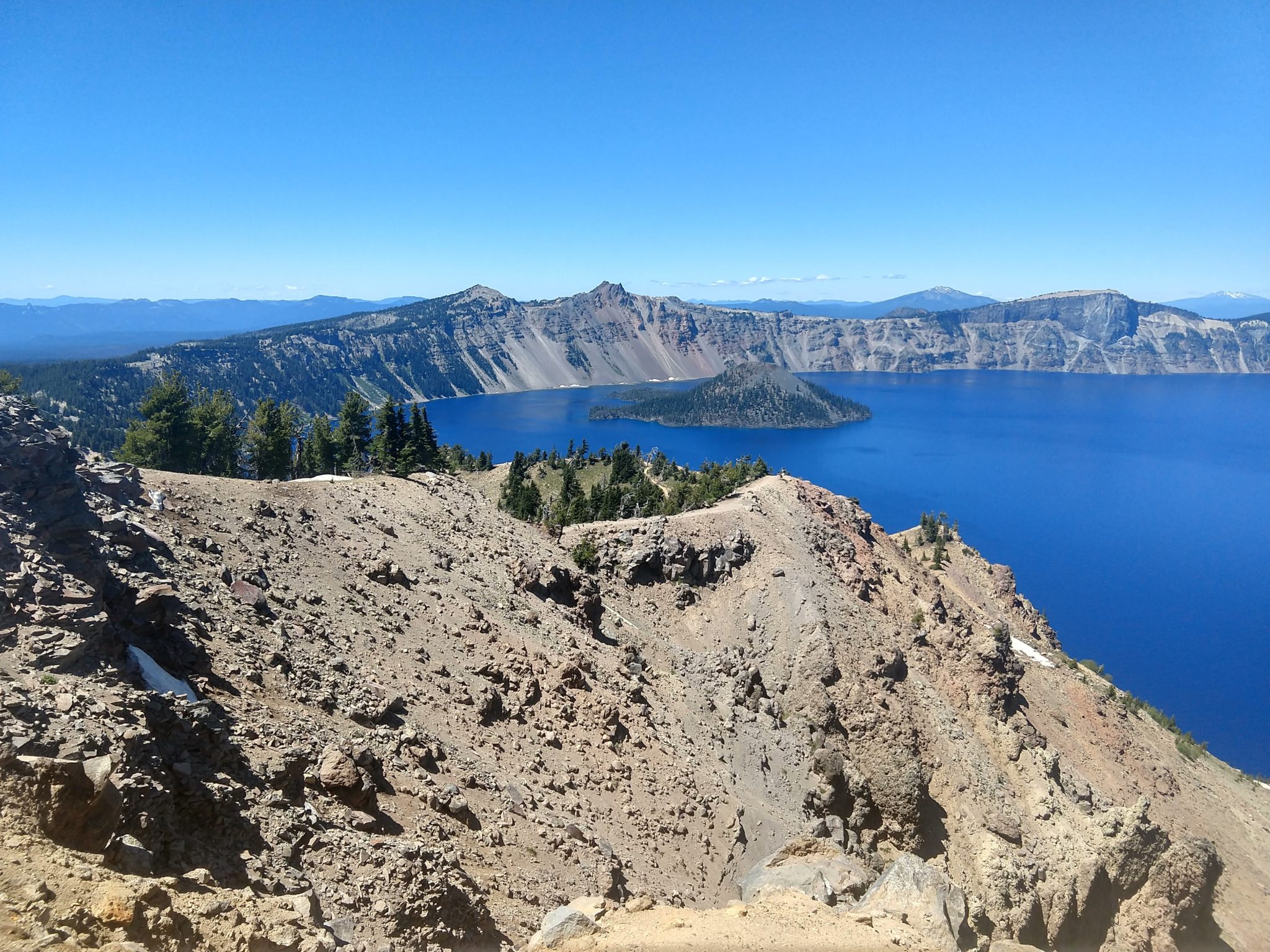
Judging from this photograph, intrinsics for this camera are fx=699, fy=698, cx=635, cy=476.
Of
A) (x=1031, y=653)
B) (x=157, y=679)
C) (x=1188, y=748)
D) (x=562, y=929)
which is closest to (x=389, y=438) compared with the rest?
(x=157, y=679)

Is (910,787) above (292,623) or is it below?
below

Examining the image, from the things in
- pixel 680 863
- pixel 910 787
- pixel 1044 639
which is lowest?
pixel 1044 639

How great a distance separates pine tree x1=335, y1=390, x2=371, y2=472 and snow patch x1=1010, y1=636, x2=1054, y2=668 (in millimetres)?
58008

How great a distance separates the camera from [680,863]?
25.0 meters

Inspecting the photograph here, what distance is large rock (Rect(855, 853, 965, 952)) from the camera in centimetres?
1775

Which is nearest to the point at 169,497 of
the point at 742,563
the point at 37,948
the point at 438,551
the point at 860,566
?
the point at 438,551

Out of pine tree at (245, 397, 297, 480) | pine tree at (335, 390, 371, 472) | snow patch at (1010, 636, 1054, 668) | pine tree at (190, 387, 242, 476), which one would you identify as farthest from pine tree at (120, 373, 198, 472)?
snow patch at (1010, 636, 1054, 668)

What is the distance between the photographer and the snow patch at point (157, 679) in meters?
15.8

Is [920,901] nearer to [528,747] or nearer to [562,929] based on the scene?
[562,929]

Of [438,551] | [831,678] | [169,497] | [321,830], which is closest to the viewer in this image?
[321,830]

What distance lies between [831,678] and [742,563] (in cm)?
1082

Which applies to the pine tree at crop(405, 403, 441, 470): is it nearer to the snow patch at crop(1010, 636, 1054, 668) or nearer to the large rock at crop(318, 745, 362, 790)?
the large rock at crop(318, 745, 362, 790)

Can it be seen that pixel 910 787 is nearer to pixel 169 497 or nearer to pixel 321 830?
pixel 321 830

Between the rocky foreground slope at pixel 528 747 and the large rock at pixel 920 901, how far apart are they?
4.6 inches
